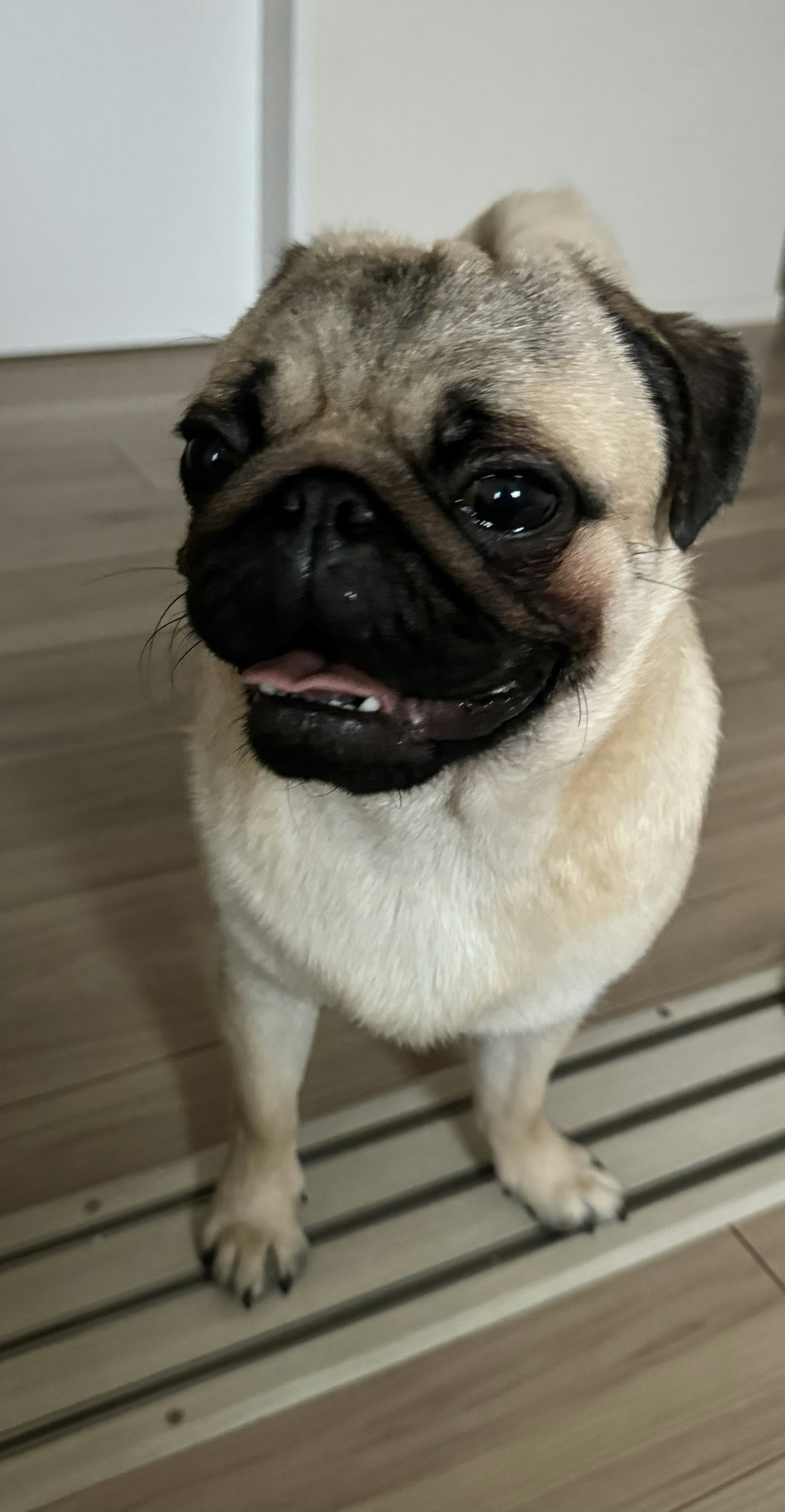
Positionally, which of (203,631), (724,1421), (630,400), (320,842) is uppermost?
(630,400)

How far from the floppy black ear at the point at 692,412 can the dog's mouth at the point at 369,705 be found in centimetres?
16

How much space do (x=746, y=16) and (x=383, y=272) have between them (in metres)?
3.07

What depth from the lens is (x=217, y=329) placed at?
10.6ft

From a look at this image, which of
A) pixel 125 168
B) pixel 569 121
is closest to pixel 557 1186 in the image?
pixel 125 168

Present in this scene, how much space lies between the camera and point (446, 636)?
0.77 meters

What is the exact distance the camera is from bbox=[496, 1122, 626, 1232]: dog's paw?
124 centimetres

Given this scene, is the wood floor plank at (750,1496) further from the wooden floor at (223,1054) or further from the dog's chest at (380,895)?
the dog's chest at (380,895)

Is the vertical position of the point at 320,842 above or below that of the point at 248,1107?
above

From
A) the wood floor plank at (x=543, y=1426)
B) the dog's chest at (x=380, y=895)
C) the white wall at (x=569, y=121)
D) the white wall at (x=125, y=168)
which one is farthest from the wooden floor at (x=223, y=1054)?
the white wall at (x=569, y=121)

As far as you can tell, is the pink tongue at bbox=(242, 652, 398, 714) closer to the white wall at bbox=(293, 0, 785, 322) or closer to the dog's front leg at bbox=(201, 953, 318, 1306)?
the dog's front leg at bbox=(201, 953, 318, 1306)

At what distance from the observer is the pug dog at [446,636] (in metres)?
0.78

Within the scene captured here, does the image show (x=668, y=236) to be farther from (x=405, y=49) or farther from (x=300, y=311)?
(x=300, y=311)

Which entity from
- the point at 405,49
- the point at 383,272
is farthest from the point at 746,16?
the point at 383,272

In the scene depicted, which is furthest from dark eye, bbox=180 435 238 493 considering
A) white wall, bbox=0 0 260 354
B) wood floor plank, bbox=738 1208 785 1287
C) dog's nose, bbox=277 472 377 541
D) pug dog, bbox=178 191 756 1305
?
white wall, bbox=0 0 260 354
